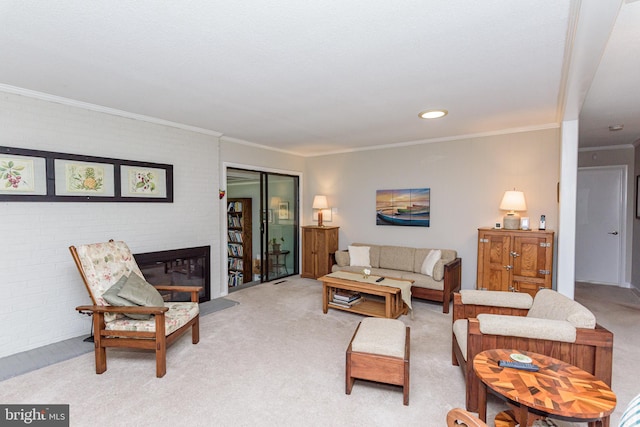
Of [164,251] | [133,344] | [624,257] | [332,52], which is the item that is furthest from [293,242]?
[624,257]

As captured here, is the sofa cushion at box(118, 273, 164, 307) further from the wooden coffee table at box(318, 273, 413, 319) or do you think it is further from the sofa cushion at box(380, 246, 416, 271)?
the sofa cushion at box(380, 246, 416, 271)

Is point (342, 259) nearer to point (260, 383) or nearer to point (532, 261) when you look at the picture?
point (532, 261)

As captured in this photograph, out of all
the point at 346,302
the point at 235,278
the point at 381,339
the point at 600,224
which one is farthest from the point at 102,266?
the point at 600,224

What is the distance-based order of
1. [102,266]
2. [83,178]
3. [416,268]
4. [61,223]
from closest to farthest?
1. [102,266]
2. [61,223]
3. [83,178]
4. [416,268]

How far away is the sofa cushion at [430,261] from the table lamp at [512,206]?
94cm

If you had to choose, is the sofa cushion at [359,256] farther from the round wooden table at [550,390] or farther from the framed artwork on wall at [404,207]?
the round wooden table at [550,390]

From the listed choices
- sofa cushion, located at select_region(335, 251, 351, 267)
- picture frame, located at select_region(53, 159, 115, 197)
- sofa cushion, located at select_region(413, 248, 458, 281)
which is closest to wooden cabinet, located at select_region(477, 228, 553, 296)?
sofa cushion, located at select_region(413, 248, 458, 281)

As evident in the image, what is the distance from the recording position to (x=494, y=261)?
4.02 meters

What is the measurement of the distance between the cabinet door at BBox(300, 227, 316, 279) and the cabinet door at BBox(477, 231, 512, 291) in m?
2.84

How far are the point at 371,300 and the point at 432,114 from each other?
2.52 meters

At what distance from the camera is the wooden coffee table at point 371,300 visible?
3606 millimetres

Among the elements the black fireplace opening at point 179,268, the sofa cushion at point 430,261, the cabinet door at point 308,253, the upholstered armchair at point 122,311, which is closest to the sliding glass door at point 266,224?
the cabinet door at point 308,253

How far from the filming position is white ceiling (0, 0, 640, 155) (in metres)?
1.71

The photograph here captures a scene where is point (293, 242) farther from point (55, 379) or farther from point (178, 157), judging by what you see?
point (55, 379)
